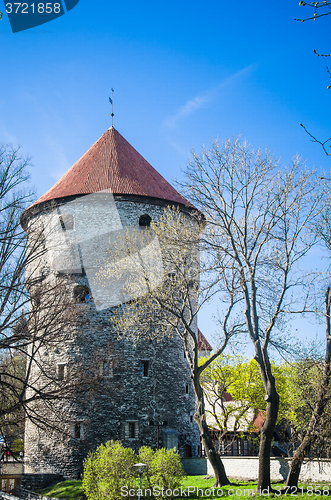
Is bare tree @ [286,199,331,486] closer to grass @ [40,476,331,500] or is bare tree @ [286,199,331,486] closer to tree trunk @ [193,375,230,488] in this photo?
grass @ [40,476,331,500]

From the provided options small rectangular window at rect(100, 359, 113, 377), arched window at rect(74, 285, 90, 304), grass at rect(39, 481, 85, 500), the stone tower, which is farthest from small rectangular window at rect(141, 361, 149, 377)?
grass at rect(39, 481, 85, 500)

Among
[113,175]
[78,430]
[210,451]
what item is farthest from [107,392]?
[113,175]

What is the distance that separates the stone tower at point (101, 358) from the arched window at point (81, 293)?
0.04 meters

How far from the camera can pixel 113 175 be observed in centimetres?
2197

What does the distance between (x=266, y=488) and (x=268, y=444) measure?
3.20ft

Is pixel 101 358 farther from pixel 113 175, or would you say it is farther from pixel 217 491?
pixel 113 175

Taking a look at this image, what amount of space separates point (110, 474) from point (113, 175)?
44.0ft

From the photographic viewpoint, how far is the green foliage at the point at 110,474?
40.6 ft

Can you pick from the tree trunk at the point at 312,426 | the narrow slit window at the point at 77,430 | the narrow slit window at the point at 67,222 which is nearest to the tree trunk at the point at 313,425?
the tree trunk at the point at 312,426

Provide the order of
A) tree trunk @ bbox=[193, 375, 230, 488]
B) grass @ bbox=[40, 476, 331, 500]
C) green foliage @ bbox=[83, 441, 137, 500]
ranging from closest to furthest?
grass @ bbox=[40, 476, 331, 500] → green foliage @ bbox=[83, 441, 137, 500] → tree trunk @ bbox=[193, 375, 230, 488]

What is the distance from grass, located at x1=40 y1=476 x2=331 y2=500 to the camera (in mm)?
10898

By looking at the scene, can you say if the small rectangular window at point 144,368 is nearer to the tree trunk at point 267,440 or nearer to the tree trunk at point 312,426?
the tree trunk at point 267,440

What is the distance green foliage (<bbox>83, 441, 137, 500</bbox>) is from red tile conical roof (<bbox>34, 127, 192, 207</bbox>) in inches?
439

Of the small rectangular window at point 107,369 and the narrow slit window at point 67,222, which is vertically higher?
the narrow slit window at point 67,222
